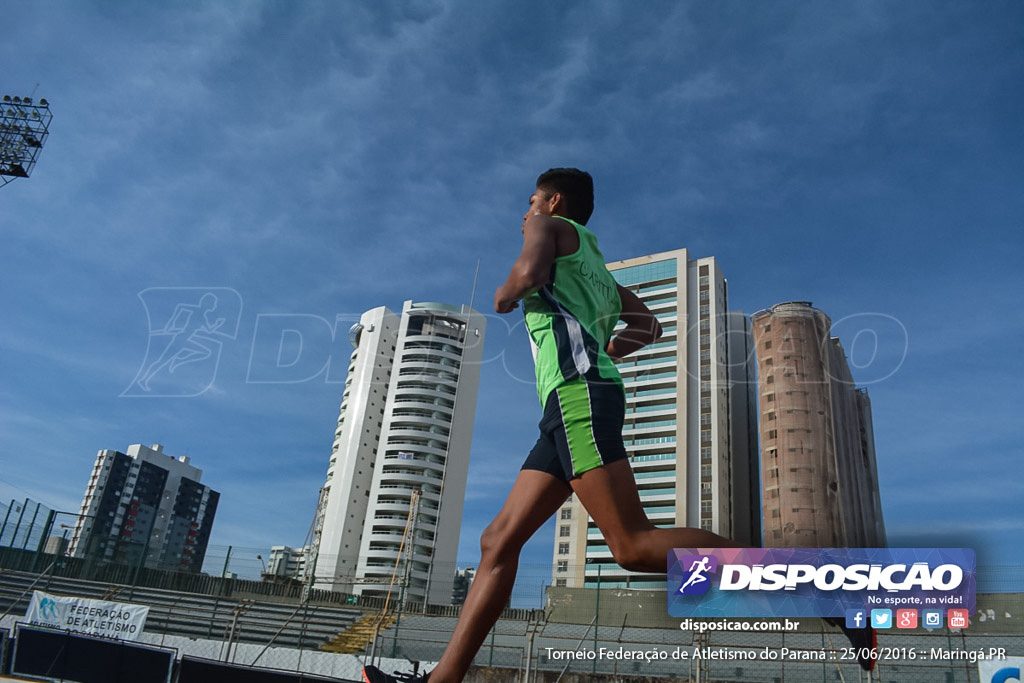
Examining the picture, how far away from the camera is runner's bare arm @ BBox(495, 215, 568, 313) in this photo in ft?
7.59

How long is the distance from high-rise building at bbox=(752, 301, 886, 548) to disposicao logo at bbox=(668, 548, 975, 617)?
5293 centimetres

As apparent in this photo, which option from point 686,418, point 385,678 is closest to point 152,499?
point 686,418

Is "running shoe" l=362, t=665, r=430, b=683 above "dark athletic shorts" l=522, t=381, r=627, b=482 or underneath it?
underneath

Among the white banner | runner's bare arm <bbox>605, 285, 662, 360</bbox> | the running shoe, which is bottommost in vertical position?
the white banner

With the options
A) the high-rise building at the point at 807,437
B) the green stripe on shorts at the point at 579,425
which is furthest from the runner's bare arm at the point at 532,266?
the high-rise building at the point at 807,437

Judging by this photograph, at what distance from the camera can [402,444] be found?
92438 mm

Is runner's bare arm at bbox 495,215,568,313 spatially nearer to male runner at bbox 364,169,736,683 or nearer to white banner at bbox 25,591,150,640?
male runner at bbox 364,169,736,683

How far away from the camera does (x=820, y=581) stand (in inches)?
413

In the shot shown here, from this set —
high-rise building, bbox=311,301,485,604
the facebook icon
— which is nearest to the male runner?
the facebook icon

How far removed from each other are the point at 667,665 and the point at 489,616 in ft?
44.0

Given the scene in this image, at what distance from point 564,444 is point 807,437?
69.4 metres

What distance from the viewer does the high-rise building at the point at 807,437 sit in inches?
2475
